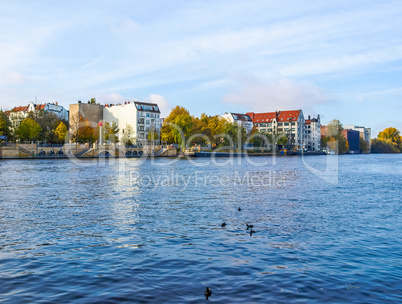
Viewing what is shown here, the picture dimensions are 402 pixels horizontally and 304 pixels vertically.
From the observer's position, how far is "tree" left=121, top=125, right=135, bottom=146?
138 m

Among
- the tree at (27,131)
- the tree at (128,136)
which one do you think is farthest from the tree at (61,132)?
the tree at (128,136)

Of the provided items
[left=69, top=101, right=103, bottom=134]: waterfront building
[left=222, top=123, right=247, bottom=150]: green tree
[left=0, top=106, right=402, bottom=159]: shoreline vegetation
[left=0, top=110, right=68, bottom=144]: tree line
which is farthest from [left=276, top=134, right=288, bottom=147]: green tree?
[left=0, top=110, right=68, bottom=144]: tree line

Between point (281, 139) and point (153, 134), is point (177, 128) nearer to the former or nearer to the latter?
point (153, 134)

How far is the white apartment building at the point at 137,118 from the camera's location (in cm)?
15112

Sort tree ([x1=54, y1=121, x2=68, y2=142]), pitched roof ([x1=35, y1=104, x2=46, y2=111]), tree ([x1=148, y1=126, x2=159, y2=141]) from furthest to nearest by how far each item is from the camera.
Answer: pitched roof ([x1=35, y1=104, x2=46, y2=111])
tree ([x1=148, y1=126, x2=159, y2=141])
tree ([x1=54, y1=121, x2=68, y2=142])

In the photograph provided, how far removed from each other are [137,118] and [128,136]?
42.7 ft

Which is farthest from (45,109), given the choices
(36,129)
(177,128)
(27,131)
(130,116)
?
(177,128)

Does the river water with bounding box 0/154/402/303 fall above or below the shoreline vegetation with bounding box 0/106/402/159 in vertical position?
below

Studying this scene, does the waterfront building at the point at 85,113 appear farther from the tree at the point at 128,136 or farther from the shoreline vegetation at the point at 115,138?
the tree at the point at 128,136

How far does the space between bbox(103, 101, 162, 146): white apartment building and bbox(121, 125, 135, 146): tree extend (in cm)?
229

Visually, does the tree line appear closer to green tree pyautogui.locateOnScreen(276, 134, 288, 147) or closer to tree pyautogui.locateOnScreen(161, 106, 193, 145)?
tree pyautogui.locateOnScreen(161, 106, 193, 145)

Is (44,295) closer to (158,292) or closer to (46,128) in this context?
(158,292)

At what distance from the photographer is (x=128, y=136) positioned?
462 ft

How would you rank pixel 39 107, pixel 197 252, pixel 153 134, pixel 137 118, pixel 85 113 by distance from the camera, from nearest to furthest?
pixel 197 252
pixel 153 134
pixel 85 113
pixel 137 118
pixel 39 107
